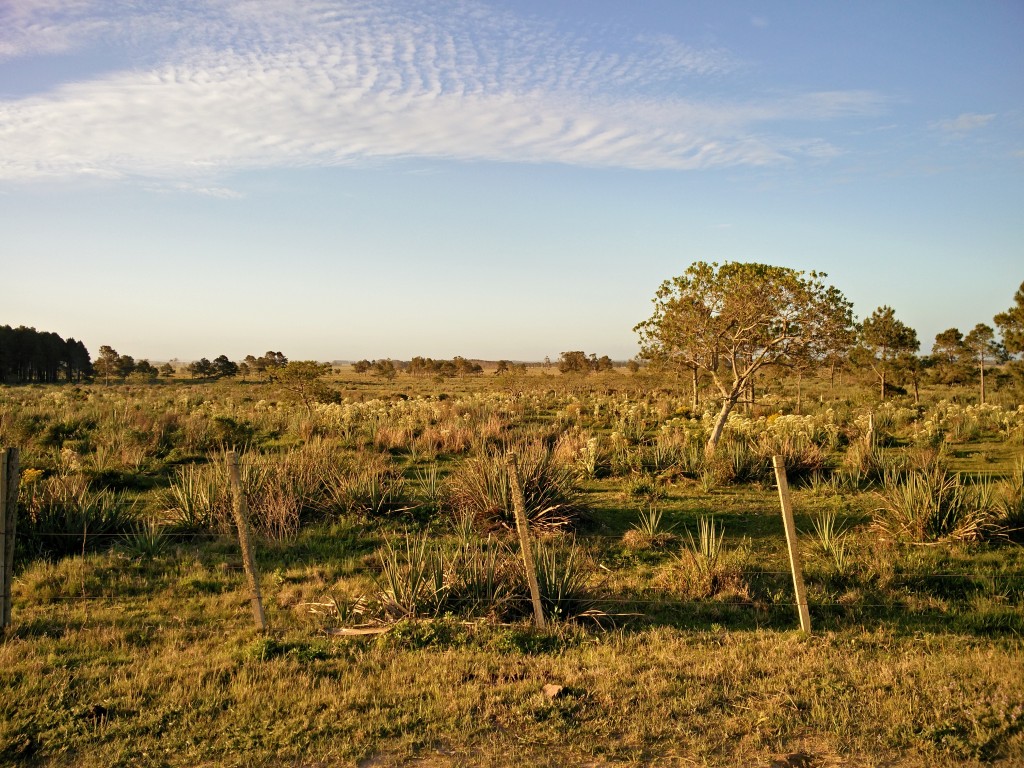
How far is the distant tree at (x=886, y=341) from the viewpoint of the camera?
1241 inches

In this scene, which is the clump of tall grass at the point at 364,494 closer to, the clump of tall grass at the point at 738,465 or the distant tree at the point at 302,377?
the clump of tall grass at the point at 738,465

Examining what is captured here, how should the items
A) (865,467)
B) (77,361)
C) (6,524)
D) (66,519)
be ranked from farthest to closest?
(77,361) → (865,467) → (66,519) → (6,524)

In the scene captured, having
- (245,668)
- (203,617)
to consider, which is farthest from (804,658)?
(203,617)

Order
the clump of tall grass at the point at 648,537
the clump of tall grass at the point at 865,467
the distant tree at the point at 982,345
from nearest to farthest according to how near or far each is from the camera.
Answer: the clump of tall grass at the point at 648,537, the clump of tall grass at the point at 865,467, the distant tree at the point at 982,345

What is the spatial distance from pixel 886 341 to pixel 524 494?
1093 inches

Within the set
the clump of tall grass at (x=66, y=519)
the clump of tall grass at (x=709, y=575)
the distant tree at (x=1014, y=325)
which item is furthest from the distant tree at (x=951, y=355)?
the clump of tall grass at (x=66, y=519)

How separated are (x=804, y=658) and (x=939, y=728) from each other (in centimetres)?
119

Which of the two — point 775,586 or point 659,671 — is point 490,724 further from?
point 775,586

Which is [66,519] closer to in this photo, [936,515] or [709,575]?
[709,575]

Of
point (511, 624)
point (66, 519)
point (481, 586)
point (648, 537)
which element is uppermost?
point (66, 519)

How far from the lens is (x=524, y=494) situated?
10.3m

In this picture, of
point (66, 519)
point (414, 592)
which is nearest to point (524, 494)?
point (414, 592)

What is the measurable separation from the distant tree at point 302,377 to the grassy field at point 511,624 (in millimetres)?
14298

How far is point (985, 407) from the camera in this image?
2172cm
